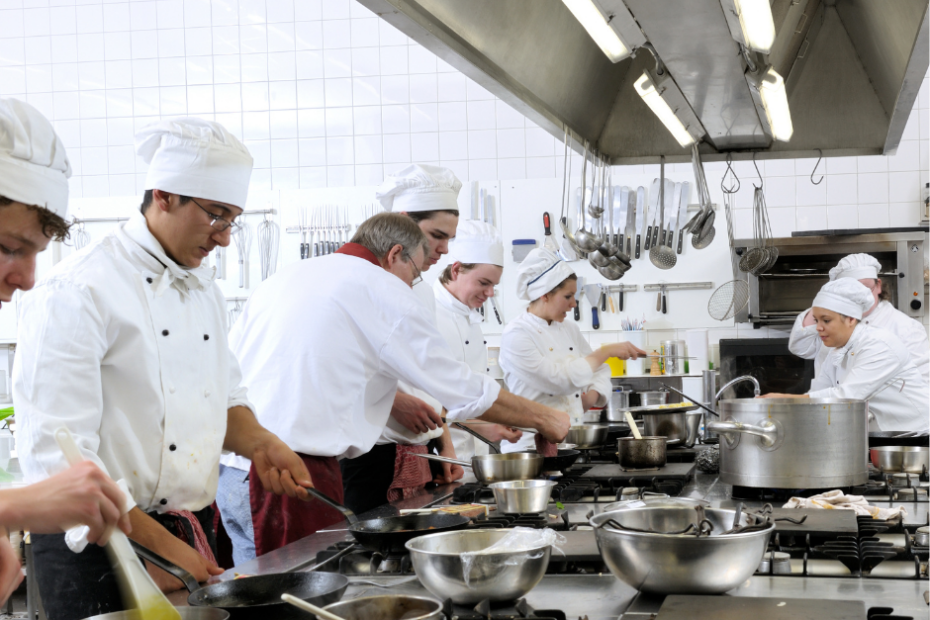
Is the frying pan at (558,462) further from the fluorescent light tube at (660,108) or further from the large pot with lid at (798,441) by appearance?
the fluorescent light tube at (660,108)

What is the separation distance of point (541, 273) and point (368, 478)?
2041 mm

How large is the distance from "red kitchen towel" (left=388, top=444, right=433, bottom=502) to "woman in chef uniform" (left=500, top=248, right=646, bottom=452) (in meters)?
1.34

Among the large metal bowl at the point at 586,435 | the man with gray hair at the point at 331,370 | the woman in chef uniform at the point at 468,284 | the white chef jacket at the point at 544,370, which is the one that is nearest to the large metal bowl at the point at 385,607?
the man with gray hair at the point at 331,370

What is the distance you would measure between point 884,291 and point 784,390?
0.83 metres

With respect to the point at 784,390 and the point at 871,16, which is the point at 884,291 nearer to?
the point at 784,390

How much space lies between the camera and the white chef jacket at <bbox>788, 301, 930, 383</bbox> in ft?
14.1

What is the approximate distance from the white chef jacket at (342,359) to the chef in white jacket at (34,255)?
90 cm

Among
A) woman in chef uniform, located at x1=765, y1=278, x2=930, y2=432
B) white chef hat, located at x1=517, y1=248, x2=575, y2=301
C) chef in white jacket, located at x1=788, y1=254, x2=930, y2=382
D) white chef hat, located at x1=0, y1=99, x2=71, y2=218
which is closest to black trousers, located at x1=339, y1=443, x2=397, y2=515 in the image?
white chef hat, located at x1=0, y1=99, x2=71, y2=218

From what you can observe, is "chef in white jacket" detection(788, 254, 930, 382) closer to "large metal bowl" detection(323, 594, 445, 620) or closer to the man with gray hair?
the man with gray hair

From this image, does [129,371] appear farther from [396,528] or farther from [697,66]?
[697,66]

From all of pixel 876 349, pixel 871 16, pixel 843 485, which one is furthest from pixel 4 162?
pixel 876 349

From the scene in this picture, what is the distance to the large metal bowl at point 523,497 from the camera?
1.78 meters

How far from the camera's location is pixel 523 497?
1.79 m

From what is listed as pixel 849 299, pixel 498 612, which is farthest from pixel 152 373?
pixel 849 299
